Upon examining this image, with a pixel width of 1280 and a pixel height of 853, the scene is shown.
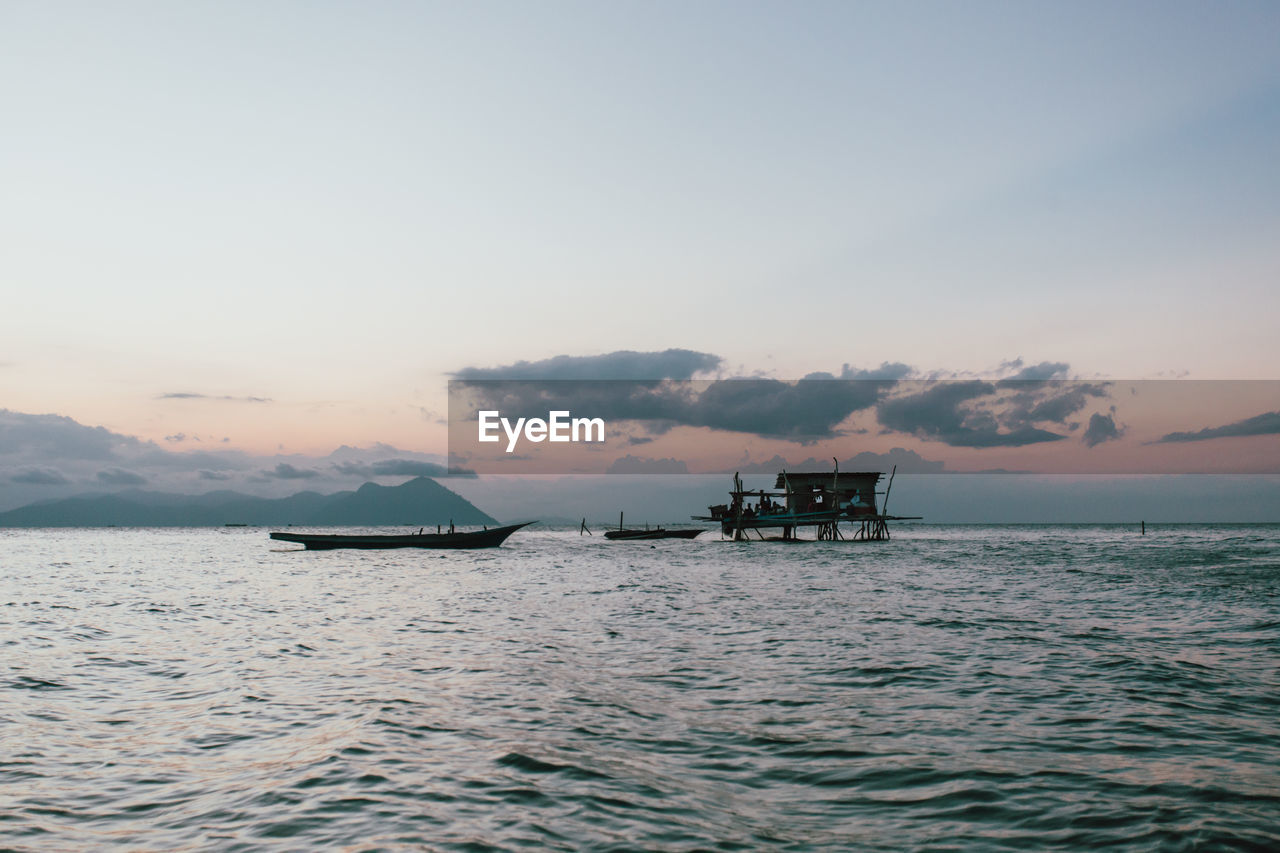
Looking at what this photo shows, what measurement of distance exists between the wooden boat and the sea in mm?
38663

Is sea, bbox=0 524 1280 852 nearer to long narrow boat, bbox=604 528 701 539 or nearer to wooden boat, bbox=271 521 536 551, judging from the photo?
wooden boat, bbox=271 521 536 551

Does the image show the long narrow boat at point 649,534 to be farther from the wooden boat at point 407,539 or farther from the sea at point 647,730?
the sea at point 647,730

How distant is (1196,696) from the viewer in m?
11.6

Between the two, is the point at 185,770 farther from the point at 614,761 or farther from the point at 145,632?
the point at 145,632

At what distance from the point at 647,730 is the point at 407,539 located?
5450 cm

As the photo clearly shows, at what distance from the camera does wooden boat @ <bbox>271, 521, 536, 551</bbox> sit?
61188 millimetres

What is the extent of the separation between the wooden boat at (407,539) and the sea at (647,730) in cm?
3866

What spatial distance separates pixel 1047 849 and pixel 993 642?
11813 millimetres

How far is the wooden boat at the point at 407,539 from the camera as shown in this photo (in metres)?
61.2

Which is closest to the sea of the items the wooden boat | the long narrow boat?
the wooden boat

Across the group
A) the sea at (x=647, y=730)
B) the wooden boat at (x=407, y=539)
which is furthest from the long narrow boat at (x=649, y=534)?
the sea at (x=647, y=730)

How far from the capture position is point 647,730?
991cm

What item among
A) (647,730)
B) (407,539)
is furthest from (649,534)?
(647,730)

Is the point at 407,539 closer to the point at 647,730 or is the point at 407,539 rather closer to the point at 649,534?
the point at 649,534
